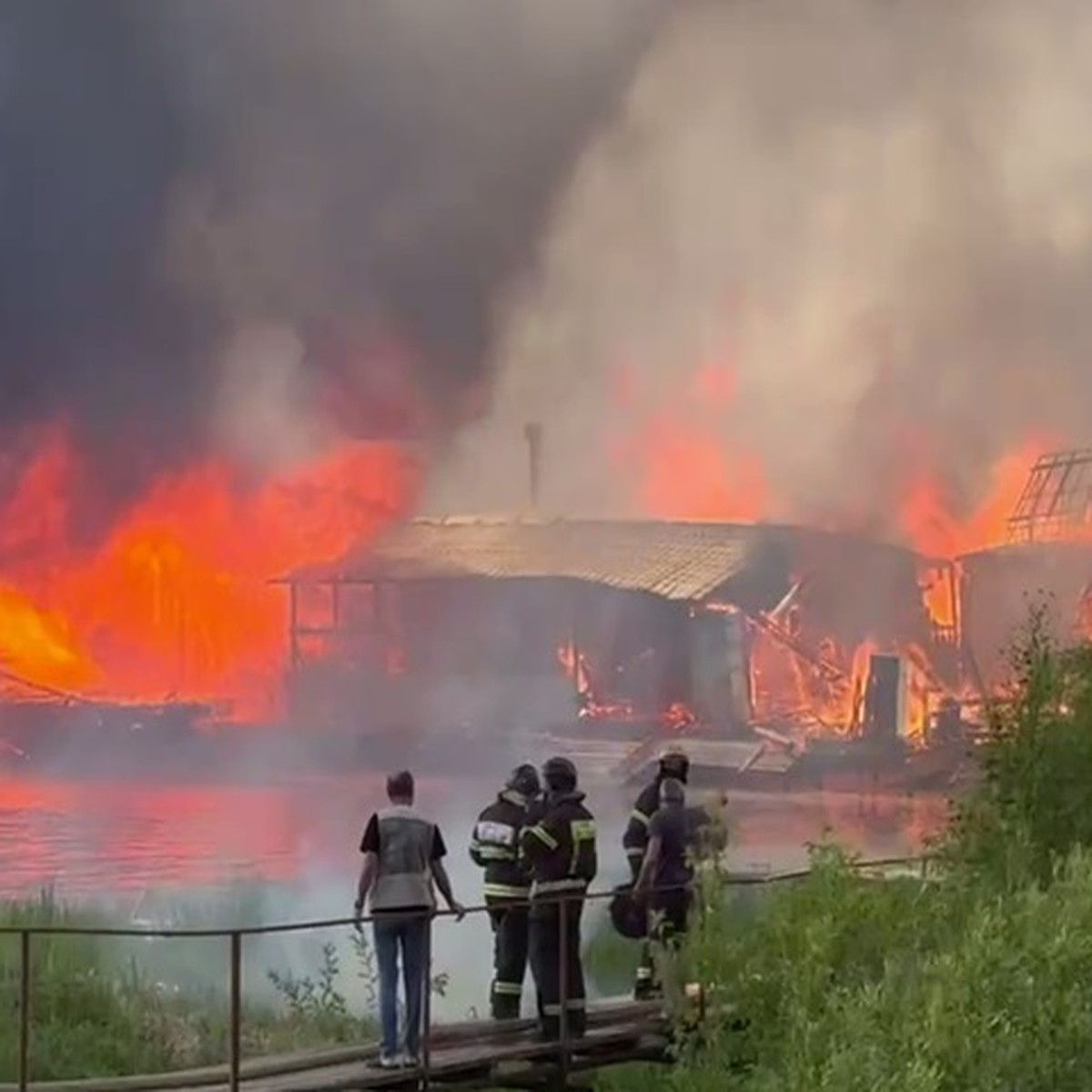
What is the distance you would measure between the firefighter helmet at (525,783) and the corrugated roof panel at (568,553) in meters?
17.4

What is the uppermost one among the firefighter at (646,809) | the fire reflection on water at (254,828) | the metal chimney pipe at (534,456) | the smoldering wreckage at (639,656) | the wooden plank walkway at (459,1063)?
the metal chimney pipe at (534,456)

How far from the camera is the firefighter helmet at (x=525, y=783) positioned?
10844mm

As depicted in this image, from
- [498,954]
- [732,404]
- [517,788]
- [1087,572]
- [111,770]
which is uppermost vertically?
[732,404]

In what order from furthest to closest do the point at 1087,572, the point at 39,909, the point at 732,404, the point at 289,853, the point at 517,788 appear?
the point at 732,404 → the point at 1087,572 → the point at 289,853 → the point at 39,909 → the point at 517,788

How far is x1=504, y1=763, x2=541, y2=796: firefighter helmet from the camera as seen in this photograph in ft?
35.6

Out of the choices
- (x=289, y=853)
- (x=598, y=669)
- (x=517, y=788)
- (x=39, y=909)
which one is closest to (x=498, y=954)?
(x=517, y=788)

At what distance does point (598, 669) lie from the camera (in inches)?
1116

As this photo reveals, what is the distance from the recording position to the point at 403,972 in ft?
32.4

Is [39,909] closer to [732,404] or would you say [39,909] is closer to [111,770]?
[111,770]

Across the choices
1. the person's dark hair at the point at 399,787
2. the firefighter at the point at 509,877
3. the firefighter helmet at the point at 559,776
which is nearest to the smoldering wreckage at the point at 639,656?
the firefighter at the point at 509,877

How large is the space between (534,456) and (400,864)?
805 inches

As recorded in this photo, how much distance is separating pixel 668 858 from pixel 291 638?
61.4ft

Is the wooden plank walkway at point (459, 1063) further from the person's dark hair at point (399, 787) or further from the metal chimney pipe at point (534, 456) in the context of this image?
the metal chimney pipe at point (534, 456)

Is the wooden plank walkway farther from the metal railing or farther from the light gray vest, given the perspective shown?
the light gray vest
